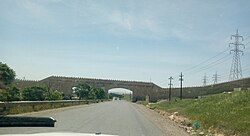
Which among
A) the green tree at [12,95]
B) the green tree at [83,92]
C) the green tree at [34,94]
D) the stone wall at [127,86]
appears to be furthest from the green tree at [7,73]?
the stone wall at [127,86]

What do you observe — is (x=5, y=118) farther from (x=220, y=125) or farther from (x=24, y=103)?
(x=24, y=103)

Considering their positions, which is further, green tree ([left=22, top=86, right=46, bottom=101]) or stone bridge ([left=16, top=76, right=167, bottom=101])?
stone bridge ([left=16, top=76, right=167, bottom=101])

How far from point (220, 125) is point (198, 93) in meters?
109

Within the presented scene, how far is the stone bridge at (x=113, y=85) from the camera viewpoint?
160375 mm

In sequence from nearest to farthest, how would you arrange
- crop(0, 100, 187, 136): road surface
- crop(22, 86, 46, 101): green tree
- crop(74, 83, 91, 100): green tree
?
crop(0, 100, 187, 136): road surface, crop(22, 86, 46, 101): green tree, crop(74, 83, 91, 100): green tree

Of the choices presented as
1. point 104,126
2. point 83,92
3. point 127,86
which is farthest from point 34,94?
point 127,86

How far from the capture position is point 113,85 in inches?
6801

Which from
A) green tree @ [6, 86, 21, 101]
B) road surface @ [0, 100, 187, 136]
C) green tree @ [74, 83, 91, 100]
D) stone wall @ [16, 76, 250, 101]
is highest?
stone wall @ [16, 76, 250, 101]

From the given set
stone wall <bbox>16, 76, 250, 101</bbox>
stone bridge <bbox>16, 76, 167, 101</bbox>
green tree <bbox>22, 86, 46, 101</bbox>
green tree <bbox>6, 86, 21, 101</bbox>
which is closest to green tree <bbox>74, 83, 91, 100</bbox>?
stone wall <bbox>16, 76, 250, 101</bbox>

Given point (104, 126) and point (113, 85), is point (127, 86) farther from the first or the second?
point (104, 126)

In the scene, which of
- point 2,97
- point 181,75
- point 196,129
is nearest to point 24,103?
point 2,97

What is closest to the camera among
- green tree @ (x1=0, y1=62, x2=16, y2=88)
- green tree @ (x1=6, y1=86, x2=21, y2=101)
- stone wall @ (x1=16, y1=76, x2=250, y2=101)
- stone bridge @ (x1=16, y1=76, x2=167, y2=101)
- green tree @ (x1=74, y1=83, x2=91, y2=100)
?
green tree @ (x1=6, y1=86, x2=21, y2=101)

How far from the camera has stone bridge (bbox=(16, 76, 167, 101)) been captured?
160m

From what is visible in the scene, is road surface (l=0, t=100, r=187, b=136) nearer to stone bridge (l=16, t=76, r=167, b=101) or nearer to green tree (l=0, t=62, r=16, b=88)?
green tree (l=0, t=62, r=16, b=88)
